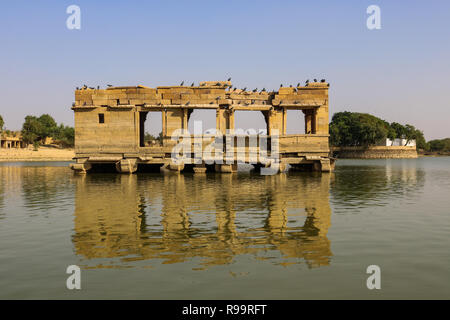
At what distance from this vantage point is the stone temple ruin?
34.3 m

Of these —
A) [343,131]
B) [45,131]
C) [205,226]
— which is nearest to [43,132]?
[45,131]

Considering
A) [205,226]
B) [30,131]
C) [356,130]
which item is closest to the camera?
[205,226]

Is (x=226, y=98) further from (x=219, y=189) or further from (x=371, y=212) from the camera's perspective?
(x=371, y=212)

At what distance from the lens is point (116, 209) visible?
15.3 metres

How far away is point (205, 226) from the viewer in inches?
473

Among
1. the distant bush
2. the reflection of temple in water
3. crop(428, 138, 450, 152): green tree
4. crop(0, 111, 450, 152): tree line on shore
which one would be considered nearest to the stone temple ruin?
the reflection of temple in water

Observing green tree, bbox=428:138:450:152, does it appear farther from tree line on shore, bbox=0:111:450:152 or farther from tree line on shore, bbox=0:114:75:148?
tree line on shore, bbox=0:114:75:148

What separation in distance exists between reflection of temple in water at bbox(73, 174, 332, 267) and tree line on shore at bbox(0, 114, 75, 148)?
316ft

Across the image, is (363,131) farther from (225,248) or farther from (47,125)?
(225,248)

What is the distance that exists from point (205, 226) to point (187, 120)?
2360 cm

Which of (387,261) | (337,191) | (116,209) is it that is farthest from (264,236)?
(337,191)

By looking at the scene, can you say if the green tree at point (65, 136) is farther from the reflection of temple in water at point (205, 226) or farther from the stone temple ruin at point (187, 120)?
the reflection of temple in water at point (205, 226)

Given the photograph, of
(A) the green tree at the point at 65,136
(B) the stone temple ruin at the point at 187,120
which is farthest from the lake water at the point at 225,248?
(A) the green tree at the point at 65,136

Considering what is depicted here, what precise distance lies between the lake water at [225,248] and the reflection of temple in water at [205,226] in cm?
3
